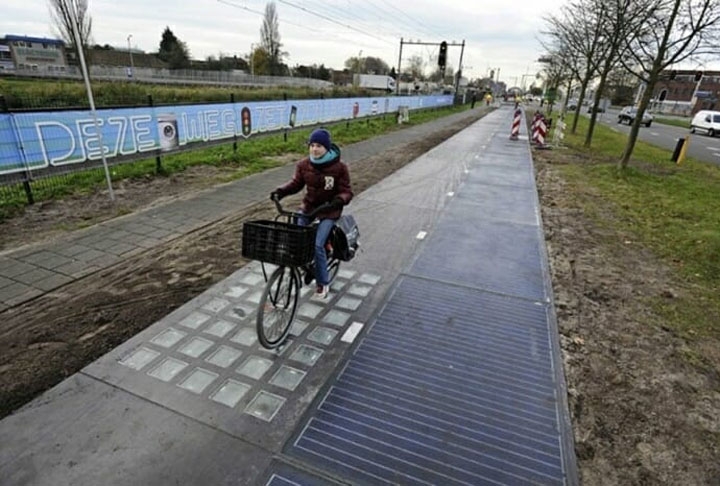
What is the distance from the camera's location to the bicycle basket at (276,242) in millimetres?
2920

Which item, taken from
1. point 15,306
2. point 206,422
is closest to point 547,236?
point 206,422

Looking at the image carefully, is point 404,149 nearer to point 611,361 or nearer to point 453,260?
point 453,260

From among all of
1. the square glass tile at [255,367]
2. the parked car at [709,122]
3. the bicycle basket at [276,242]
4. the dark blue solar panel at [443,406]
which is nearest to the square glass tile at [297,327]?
the square glass tile at [255,367]

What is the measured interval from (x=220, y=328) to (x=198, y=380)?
2.20 ft

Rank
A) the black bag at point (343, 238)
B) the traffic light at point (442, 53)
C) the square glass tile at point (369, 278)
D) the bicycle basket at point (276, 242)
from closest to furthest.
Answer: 1. the bicycle basket at point (276, 242)
2. the black bag at point (343, 238)
3. the square glass tile at point (369, 278)
4. the traffic light at point (442, 53)

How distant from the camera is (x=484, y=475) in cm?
238

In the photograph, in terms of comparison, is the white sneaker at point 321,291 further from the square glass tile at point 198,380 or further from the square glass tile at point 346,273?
the square glass tile at point 198,380

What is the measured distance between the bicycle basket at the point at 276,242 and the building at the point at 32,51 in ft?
217

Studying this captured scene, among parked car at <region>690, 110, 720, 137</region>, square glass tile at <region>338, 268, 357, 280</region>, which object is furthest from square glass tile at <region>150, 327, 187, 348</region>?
parked car at <region>690, 110, 720, 137</region>

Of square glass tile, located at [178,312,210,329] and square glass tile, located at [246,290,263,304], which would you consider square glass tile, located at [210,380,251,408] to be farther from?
square glass tile, located at [246,290,263,304]

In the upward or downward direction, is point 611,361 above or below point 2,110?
below

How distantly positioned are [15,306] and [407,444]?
3.77 meters

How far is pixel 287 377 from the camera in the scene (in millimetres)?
3043

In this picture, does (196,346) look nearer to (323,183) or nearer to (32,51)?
(323,183)
